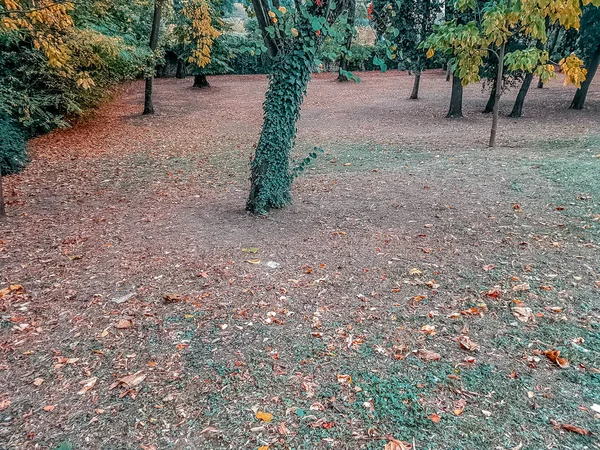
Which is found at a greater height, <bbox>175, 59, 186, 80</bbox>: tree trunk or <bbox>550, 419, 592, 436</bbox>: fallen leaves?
<bbox>175, 59, 186, 80</bbox>: tree trunk

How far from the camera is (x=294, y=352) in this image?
257 centimetres

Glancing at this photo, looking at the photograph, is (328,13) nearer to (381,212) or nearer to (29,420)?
(381,212)

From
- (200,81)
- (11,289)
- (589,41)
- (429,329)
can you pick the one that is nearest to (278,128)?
(429,329)

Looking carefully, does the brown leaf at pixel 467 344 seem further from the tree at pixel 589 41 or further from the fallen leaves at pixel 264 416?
the tree at pixel 589 41

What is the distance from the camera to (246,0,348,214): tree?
4215 mm

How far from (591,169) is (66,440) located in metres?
7.58

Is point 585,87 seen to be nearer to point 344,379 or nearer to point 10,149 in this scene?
point 344,379

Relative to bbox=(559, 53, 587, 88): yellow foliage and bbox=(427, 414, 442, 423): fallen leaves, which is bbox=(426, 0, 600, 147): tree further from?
bbox=(427, 414, 442, 423): fallen leaves

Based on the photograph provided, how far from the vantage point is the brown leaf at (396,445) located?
1878mm

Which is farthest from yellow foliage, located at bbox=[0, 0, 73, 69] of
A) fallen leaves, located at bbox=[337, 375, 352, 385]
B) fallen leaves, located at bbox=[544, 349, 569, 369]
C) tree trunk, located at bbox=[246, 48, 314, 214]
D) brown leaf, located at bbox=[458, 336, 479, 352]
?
fallen leaves, located at bbox=[544, 349, 569, 369]

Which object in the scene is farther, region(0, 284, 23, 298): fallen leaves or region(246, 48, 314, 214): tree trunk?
region(246, 48, 314, 214): tree trunk

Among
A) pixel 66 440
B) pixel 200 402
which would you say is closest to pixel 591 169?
pixel 200 402

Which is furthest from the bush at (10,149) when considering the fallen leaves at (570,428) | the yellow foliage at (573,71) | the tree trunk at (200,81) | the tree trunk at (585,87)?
the tree trunk at (585,87)

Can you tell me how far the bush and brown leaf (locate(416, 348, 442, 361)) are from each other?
711 centimetres
